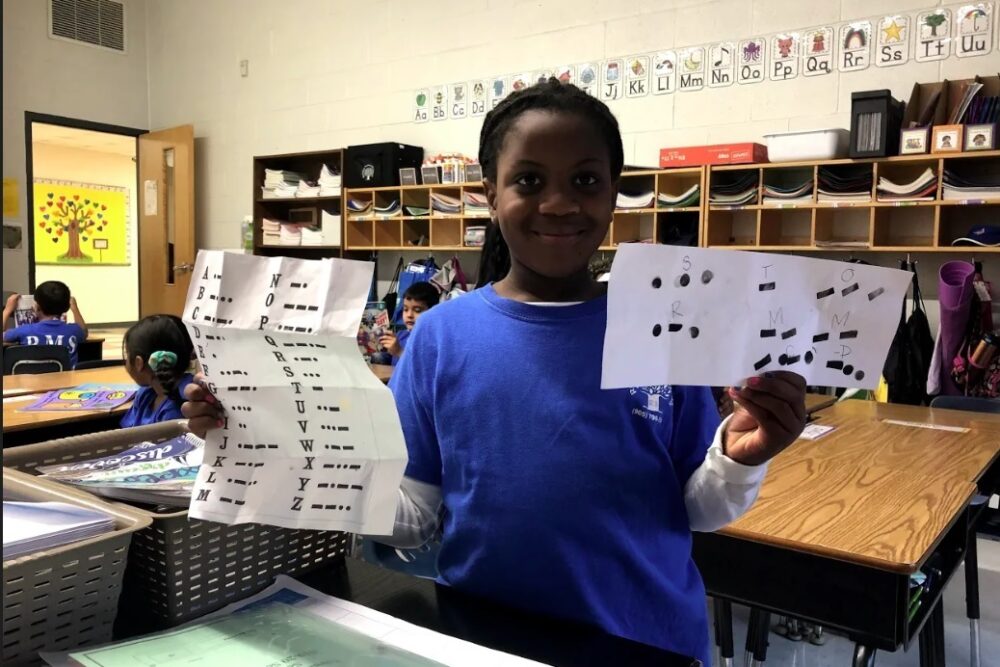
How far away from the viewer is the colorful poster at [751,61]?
4371 millimetres

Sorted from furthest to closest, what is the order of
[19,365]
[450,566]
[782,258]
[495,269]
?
1. [19,365]
2. [495,269]
3. [450,566]
4. [782,258]

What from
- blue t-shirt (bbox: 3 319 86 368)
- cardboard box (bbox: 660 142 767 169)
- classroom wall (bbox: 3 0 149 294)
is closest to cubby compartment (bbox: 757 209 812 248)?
cardboard box (bbox: 660 142 767 169)

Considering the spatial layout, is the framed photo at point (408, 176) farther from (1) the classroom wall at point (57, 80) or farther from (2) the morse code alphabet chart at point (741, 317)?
(2) the morse code alphabet chart at point (741, 317)

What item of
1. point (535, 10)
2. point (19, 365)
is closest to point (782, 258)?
point (19, 365)

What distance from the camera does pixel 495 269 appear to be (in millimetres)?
1502

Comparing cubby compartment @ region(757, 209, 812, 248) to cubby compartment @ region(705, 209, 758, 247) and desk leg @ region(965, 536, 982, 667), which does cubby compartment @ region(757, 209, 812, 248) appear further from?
desk leg @ region(965, 536, 982, 667)

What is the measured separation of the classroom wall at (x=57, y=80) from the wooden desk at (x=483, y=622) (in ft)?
20.9

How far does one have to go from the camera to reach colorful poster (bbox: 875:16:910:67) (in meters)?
3.96

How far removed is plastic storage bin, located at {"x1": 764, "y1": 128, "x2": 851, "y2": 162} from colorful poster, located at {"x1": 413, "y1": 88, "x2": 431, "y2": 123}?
2.65 meters

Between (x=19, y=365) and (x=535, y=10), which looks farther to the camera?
(x=535, y=10)

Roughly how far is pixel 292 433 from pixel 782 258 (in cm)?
49

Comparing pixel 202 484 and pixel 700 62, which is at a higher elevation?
pixel 700 62

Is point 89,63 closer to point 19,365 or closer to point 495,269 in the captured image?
point 19,365

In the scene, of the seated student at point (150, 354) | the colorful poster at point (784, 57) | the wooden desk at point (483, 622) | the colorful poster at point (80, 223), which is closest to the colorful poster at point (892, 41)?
the colorful poster at point (784, 57)
